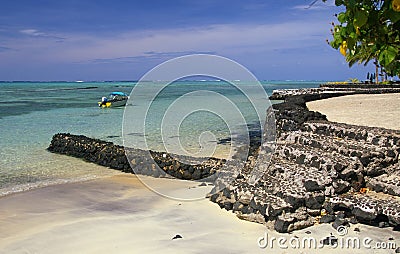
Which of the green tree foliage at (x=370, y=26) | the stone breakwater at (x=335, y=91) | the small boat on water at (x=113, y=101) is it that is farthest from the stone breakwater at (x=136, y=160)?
the small boat on water at (x=113, y=101)

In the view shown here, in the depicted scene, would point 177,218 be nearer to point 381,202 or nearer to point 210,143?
point 381,202

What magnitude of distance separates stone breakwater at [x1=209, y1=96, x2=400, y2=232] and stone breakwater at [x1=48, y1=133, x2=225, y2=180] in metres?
2.11

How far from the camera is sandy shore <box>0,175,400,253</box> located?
5309mm

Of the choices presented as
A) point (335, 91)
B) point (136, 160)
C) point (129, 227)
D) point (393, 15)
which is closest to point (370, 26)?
point (393, 15)

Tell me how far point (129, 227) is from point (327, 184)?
303 cm

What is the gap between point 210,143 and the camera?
598 inches

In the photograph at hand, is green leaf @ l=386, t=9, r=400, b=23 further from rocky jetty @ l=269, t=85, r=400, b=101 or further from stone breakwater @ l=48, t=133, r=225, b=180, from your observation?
rocky jetty @ l=269, t=85, r=400, b=101

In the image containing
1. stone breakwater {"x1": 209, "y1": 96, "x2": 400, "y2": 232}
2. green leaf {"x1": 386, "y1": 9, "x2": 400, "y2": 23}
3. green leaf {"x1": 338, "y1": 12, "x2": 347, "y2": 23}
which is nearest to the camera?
green leaf {"x1": 386, "y1": 9, "x2": 400, "y2": 23}

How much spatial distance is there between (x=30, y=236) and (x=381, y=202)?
16.5 ft

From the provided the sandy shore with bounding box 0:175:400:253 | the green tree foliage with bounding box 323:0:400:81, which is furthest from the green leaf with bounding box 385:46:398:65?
the sandy shore with bounding box 0:175:400:253

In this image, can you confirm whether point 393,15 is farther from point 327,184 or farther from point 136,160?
point 136,160

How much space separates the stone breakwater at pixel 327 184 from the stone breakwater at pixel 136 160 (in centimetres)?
211

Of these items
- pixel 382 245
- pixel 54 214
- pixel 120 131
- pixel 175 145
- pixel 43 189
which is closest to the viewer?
pixel 382 245

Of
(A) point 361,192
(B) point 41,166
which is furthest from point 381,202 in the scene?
(B) point 41,166
